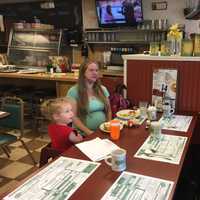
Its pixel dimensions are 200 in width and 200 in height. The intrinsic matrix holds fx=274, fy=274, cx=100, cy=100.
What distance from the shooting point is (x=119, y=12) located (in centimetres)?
485

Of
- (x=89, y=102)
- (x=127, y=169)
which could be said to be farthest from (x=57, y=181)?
(x=89, y=102)

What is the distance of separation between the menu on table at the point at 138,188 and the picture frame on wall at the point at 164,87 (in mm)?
1314

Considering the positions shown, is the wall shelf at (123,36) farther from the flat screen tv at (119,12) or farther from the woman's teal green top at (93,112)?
the woman's teal green top at (93,112)

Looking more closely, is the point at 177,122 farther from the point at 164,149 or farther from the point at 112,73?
the point at 112,73

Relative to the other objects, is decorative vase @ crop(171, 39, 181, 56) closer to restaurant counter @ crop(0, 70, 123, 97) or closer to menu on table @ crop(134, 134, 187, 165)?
menu on table @ crop(134, 134, 187, 165)

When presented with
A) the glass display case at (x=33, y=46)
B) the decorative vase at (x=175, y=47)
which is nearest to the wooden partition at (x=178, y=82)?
the decorative vase at (x=175, y=47)

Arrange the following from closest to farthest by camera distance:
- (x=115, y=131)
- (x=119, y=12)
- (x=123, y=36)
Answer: (x=115, y=131) → (x=119, y=12) → (x=123, y=36)

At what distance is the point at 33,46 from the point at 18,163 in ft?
8.74

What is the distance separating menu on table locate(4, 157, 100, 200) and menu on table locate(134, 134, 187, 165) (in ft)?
1.08

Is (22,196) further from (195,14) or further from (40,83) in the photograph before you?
(40,83)

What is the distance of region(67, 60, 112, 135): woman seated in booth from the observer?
248cm

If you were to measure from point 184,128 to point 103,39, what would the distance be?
3.40 meters

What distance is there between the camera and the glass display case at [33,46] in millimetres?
5137

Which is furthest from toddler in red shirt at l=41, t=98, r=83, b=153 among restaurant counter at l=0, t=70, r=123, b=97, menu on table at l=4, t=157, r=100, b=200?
restaurant counter at l=0, t=70, r=123, b=97
